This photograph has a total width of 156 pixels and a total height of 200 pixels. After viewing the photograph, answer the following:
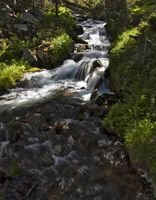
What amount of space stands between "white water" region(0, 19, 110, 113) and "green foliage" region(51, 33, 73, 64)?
639 mm

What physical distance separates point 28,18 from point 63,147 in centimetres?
1984

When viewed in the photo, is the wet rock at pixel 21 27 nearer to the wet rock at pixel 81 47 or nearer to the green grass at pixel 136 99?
the wet rock at pixel 81 47

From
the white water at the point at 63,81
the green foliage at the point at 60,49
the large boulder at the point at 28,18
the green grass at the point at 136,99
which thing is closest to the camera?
the green grass at the point at 136,99

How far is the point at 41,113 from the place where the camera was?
16.5 metres

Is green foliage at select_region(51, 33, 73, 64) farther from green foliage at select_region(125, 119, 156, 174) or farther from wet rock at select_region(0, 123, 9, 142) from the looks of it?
green foliage at select_region(125, 119, 156, 174)

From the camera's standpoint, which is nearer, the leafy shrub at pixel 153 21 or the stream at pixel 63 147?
the stream at pixel 63 147

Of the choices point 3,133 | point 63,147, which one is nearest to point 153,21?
point 63,147

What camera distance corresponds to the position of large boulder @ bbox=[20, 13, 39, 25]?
101 feet

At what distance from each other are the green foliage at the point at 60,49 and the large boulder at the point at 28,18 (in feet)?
18.1

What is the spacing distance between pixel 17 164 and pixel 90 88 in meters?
8.69

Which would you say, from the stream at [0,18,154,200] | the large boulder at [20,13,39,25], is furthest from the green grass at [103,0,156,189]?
the large boulder at [20,13,39,25]

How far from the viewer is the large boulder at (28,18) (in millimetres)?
30641

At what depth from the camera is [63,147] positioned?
13359 millimetres

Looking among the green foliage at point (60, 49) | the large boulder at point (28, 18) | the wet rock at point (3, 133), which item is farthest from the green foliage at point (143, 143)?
the large boulder at point (28, 18)
